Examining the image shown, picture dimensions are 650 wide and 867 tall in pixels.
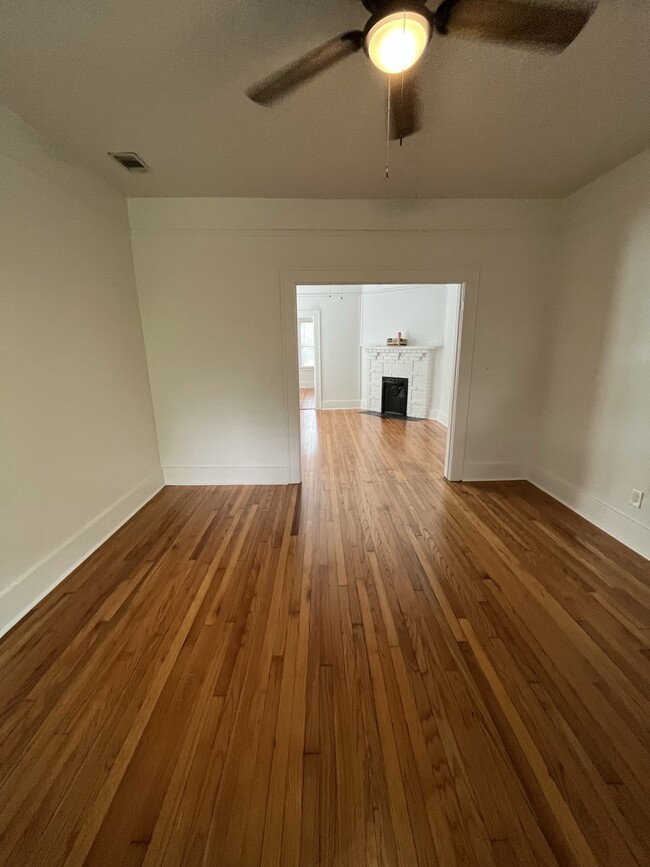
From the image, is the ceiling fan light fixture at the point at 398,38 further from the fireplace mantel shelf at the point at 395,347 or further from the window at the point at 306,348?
the window at the point at 306,348

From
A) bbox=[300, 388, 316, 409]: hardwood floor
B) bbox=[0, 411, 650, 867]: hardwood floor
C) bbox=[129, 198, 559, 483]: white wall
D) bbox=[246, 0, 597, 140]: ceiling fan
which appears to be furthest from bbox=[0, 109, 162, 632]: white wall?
bbox=[300, 388, 316, 409]: hardwood floor

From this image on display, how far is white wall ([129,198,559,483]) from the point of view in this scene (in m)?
2.71

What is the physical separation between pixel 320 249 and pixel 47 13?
1894 millimetres

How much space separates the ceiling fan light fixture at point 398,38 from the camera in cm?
104

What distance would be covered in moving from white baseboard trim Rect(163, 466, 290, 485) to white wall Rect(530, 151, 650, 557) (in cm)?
255

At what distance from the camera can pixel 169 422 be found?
3.14 meters

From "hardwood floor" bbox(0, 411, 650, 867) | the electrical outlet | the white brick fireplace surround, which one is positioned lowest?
"hardwood floor" bbox(0, 411, 650, 867)

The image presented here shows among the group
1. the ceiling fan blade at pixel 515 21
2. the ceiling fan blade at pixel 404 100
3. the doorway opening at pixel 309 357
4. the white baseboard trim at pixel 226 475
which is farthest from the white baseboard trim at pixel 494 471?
the ceiling fan blade at pixel 515 21

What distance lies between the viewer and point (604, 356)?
239cm

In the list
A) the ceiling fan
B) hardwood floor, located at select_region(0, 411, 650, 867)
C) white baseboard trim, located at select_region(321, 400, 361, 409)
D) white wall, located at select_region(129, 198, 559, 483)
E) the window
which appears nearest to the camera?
hardwood floor, located at select_region(0, 411, 650, 867)

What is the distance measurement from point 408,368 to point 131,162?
4804 millimetres

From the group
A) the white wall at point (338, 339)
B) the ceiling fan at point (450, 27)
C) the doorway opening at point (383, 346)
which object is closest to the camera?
the ceiling fan at point (450, 27)

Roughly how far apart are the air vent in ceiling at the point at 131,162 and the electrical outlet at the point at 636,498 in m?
3.90

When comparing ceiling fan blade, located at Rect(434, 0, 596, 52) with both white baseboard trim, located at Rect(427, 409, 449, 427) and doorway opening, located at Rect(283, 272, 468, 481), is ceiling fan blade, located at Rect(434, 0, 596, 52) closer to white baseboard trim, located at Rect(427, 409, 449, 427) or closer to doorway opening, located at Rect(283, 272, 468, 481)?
doorway opening, located at Rect(283, 272, 468, 481)
